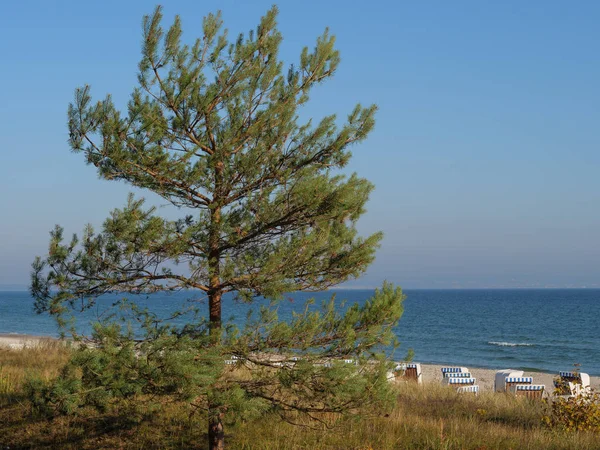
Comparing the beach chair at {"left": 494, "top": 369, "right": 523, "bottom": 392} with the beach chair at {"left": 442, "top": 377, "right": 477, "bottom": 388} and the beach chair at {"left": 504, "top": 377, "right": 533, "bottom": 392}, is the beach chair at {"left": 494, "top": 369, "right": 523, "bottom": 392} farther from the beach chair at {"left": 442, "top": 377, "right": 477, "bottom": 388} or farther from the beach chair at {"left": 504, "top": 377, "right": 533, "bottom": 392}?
the beach chair at {"left": 442, "top": 377, "right": 477, "bottom": 388}

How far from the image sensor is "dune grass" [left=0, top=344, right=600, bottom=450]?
846 centimetres

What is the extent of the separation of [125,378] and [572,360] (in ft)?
120

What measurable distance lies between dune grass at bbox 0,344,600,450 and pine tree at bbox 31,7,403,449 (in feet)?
2.59

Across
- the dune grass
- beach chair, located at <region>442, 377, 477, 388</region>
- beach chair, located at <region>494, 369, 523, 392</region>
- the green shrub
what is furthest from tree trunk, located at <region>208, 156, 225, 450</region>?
beach chair, located at <region>494, 369, 523, 392</region>

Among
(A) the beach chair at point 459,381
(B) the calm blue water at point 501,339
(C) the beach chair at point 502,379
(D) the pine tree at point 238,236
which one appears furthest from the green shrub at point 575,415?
(B) the calm blue water at point 501,339

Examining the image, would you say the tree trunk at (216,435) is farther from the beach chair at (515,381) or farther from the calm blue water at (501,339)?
the calm blue water at (501,339)

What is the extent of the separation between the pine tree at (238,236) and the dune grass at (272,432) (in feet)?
2.59

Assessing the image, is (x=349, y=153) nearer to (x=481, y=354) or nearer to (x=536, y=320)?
(x=481, y=354)

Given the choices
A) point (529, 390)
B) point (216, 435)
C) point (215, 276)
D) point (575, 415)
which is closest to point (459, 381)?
point (529, 390)

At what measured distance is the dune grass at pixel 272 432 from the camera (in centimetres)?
846

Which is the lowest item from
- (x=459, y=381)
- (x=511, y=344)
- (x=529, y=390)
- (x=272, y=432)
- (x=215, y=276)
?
(x=511, y=344)

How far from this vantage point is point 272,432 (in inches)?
356

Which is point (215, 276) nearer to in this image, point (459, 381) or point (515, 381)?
point (459, 381)

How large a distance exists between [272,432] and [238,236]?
9.83 ft
